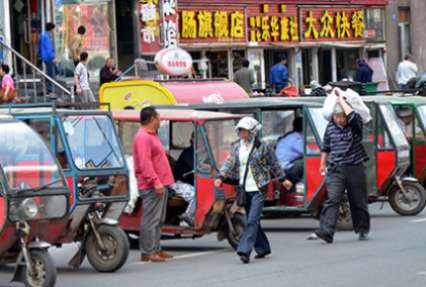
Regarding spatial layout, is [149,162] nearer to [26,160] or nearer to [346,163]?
[26,160]

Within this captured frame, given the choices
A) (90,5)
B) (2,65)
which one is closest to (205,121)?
(2,65)

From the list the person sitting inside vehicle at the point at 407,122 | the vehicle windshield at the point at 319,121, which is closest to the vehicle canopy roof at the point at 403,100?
the person sitting inside vehicle at the point at 407,122

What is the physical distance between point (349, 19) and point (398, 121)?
2177 cm

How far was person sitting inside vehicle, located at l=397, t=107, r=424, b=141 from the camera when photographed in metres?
21.0

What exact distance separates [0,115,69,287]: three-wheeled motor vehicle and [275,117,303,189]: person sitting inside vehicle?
17.7ft

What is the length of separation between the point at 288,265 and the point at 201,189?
2110mm

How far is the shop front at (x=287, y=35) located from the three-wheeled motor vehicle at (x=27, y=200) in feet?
71.8

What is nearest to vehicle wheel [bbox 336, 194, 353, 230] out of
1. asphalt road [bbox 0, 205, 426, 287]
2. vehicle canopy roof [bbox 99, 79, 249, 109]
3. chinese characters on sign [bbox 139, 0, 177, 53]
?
asphalt road [bbox 0, 205, 426, 287]

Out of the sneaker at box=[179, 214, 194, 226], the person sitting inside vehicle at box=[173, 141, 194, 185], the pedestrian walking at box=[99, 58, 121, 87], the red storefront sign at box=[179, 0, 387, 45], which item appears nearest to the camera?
the sneaker at box=[179, 214, 194, 226]

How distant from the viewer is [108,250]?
1398 centimetres

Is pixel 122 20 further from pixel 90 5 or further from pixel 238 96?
pixel 238 96

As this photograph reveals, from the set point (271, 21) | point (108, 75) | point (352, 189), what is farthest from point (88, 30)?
point (352, 189)

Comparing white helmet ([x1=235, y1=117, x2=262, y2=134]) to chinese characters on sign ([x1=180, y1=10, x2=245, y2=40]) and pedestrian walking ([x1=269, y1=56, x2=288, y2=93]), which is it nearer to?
pedestrian walking ([x1=269, y1=56, x2=288, y2=93])

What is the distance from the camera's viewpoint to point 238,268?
45.8 feet
